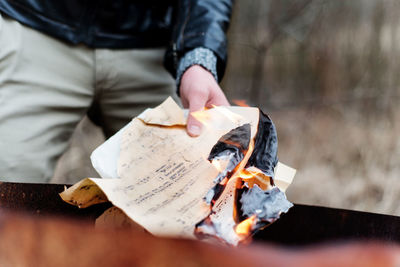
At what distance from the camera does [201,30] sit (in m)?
0.89

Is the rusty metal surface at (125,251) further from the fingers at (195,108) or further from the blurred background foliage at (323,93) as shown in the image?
the blurred background foliage at (323,93)

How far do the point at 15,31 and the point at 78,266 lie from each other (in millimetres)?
551

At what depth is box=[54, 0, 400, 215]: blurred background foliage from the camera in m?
2.46

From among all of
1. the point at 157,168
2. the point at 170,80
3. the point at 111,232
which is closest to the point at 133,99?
the point at 170,80

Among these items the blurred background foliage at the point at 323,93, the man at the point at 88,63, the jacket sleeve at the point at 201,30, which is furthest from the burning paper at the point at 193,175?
the blurred background foliage at the point at 323,93

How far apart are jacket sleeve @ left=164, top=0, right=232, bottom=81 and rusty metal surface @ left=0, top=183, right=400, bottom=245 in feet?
1.39

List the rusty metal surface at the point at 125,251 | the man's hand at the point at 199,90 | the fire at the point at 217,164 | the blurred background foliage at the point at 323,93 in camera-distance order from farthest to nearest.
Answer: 1. the blurred background foliage at the point at 323,93
2. the man's hand at the point at 199,90
3. the fire at the point at 217,164
4. the rusty metal surface at the point at 125,251

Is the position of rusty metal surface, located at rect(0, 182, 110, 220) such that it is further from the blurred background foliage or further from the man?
the blurred background foliage

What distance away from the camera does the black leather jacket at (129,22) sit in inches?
33.8

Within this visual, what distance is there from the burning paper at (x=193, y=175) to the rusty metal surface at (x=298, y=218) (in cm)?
4

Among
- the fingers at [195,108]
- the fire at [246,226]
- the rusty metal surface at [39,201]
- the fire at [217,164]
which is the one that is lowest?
the rusty metal surface at [39,201]

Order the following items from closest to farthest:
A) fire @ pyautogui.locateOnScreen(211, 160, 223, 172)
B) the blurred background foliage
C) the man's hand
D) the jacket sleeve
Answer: fire @ pyautogui.locateOnScreen(211, 160, 223, 172) < the man's hand < the jacket sleeve < the blurred background foliage

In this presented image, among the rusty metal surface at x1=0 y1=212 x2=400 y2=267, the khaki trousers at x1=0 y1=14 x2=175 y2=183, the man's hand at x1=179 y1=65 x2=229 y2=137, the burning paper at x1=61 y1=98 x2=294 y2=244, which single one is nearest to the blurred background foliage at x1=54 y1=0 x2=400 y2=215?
the khaki trousers at x1=0 y1=14 x2=175 y2=183

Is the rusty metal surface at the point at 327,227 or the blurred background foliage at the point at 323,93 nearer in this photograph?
the rusty metal surface at the point at 327,227
